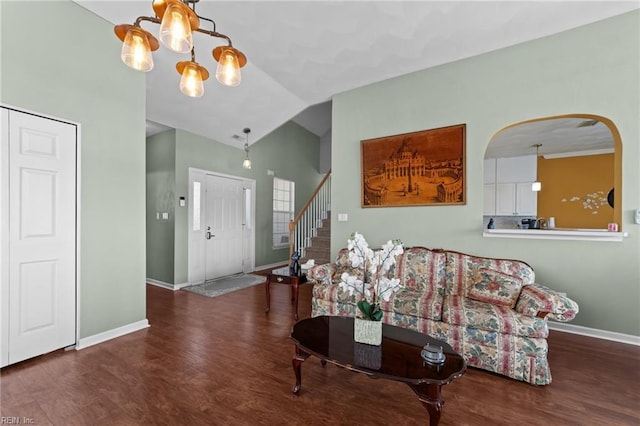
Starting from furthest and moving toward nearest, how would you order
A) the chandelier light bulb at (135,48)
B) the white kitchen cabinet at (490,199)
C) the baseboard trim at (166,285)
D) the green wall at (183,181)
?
the white kitchen cabinet at (490,199)
the green wall at (183,181)
the baseboard trim at (166,285)
the chandelier light bulb at (135,48)

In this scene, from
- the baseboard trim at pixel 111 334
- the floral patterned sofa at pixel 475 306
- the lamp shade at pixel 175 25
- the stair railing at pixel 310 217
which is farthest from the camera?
the stair railing at pixel 310 217

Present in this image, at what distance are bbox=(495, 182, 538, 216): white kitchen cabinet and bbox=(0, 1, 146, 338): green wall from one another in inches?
282

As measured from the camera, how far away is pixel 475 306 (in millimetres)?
2488


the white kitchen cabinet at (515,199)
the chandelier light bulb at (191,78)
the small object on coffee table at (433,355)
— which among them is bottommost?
the small object on coffee table at (433,355)

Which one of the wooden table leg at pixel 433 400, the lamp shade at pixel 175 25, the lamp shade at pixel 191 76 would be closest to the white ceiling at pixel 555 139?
the wooden table leg at pixel 433 400

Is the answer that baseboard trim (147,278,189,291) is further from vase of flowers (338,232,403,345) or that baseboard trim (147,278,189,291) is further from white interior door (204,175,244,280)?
vase of flowers (338,232,403,345)

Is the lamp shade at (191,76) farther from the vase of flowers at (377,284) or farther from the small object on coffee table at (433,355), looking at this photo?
the small object on coffee table at (433,355)

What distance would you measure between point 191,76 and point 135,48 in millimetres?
338

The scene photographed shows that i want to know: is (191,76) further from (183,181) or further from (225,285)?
(225,285)

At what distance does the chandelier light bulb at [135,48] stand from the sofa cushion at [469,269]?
3233 millimetres

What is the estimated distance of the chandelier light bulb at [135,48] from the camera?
1568 millimetres

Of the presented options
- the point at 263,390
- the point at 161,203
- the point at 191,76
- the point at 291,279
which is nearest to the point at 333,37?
the point at 191,76

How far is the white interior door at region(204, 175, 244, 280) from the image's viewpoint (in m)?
5.63

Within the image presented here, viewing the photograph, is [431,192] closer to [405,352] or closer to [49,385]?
[405,352]
